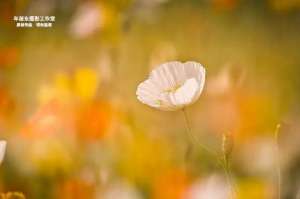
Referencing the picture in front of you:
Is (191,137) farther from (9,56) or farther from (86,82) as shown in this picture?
(9,56)

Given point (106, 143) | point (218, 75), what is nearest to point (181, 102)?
point (218, 75)

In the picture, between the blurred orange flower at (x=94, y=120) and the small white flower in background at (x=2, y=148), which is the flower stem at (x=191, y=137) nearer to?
the blurred orange flower at (x=94, y=120)

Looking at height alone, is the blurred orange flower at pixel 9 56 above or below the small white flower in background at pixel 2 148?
above

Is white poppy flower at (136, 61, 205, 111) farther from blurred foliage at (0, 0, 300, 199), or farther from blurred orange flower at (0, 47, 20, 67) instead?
blurred orange flower at (0, 47, 20, 67)

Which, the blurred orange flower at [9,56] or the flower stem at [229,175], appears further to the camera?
the blurred orange flower at [9,56]

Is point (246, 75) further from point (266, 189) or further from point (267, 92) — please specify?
point (266, 189)

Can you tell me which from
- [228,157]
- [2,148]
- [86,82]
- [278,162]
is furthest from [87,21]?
[278,162]

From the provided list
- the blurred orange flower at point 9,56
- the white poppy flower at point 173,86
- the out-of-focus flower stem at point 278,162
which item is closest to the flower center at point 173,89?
the white poppy flower at point 173,86
